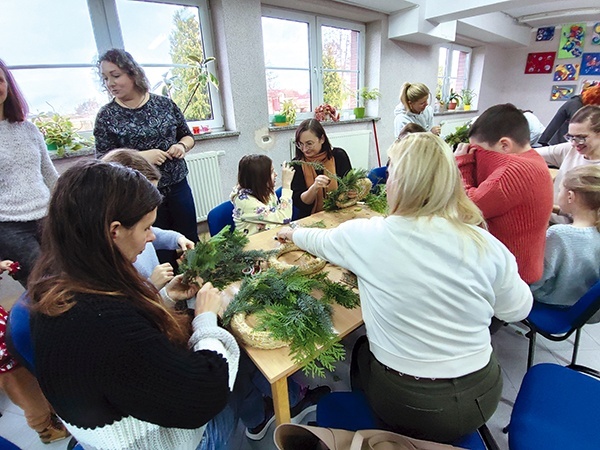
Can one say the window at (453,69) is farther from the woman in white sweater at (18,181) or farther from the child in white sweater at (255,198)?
the woman in white sweater at (18,181)

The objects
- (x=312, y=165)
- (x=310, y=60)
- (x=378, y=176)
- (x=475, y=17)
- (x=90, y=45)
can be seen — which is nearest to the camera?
(x=312, y=165)

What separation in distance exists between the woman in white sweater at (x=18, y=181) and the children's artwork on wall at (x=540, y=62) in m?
8.41

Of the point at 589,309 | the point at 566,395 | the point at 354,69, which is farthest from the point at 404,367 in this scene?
the point at 354,69

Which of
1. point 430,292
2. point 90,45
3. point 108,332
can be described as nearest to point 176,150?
point 90,45

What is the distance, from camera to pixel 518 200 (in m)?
1.28

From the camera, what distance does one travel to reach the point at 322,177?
6.72 feet

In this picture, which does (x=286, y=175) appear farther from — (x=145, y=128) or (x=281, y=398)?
(x=281, y=398)

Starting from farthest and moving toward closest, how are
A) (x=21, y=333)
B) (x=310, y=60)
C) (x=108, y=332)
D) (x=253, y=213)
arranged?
(x=310, y=60) < (x=253, y=213) < (x=21, y=333) < (x=108, y=332)

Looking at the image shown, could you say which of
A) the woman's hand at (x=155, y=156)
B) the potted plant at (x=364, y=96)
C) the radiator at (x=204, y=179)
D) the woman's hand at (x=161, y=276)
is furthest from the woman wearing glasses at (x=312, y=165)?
the potted plant at (x=364, y=96)

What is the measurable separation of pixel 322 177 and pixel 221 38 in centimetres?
191

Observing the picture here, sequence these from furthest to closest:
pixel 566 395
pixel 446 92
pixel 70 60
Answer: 1. pixel 446 92
2. pixel 70 60
3. pixel 566 395

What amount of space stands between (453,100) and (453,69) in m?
0.65

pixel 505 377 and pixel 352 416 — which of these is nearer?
pixel 352 416

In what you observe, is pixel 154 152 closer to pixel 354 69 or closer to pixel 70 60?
pixel 70 60
